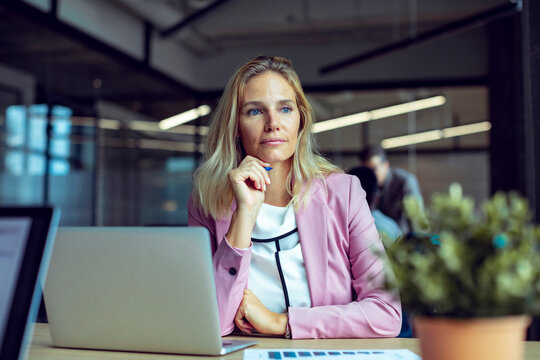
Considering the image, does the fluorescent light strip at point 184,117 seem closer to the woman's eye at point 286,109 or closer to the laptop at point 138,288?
the woman's eye at point 286,109

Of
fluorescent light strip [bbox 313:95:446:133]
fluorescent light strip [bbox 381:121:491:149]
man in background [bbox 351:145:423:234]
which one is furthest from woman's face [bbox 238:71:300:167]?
fluorescent light strip [bbox 381:121:491:149]

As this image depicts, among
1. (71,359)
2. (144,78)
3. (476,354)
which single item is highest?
(144,78)

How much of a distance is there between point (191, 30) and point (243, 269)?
6.15m

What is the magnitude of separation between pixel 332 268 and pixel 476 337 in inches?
41.0

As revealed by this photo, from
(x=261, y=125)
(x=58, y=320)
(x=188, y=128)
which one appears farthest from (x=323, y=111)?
(x=58, y=320)

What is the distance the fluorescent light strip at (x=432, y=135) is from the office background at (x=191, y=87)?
18 mm

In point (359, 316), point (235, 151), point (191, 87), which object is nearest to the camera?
point (359, 316)

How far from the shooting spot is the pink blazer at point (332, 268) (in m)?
1.50

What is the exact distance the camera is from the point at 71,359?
1.23 meters

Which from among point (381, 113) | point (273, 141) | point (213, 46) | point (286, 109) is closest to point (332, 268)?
point (273, 141)

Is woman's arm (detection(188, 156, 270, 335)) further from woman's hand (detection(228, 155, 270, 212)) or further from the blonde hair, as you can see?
the blonde hair

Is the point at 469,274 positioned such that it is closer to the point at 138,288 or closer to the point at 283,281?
the point at 138,288

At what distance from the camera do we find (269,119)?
191 cm

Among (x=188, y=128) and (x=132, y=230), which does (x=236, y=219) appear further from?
(x=188, y=128)
